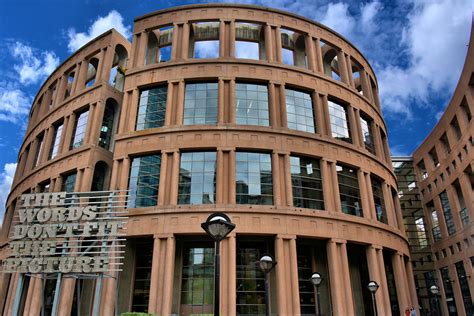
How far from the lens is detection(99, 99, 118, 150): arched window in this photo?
29.9 m

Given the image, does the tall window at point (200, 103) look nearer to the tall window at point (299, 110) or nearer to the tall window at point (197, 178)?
the tall window at point (197, 178)

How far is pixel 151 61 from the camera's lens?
107 ft

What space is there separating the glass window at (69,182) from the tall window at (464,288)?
43.5 m

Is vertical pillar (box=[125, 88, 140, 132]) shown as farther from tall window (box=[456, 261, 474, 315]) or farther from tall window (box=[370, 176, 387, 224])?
tall window (box=[456, 261, 474, 315])

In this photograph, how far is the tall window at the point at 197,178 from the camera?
81.7 feet

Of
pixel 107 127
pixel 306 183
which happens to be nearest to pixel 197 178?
pixel 306 183

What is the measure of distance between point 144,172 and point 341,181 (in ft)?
46.2

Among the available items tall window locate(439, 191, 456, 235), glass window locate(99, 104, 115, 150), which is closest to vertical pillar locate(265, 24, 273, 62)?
glass window locate(99, 104, 115, 150)

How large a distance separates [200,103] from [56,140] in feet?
46.6

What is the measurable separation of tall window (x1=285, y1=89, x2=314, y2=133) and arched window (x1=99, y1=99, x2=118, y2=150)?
14.0 meters

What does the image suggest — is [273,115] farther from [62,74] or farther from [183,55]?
[62,74]

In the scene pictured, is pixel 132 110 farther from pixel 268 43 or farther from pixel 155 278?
pixel 155 278

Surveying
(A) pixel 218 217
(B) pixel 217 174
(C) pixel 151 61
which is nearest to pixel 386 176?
(B) pixel 217 174

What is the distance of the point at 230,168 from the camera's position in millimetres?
Answer: 25188
